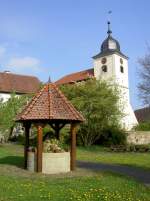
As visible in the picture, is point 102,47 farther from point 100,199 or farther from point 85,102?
point 100,199

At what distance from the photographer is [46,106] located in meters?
19.5

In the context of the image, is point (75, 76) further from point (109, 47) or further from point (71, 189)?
point (71, 189)

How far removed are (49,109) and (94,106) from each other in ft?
77.7

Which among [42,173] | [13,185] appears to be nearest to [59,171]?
[42,173]

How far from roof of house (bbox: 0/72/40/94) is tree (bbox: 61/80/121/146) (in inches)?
1012

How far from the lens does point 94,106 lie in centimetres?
4272

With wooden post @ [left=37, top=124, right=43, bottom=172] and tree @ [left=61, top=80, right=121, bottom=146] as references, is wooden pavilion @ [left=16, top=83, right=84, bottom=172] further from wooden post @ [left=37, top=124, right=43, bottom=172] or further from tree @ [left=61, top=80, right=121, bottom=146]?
tree @ [left=61, top=80, right=121, bottom=146]

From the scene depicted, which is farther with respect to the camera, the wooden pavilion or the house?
the house

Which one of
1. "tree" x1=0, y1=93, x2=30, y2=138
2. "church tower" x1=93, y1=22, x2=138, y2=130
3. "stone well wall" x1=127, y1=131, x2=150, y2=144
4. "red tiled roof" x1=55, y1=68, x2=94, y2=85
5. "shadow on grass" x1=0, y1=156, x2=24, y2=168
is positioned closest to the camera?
"shadow on grass" x1=0, y1=156, x2=24, y2=168

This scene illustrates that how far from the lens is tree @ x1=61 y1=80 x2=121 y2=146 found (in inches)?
1687

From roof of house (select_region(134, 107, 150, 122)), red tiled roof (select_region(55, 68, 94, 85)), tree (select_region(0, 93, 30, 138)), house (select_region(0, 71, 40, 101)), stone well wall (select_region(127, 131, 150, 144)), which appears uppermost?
red tiled roof (select_region(55, 68, 94, 85))

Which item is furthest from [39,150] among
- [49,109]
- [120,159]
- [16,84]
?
[16,84]

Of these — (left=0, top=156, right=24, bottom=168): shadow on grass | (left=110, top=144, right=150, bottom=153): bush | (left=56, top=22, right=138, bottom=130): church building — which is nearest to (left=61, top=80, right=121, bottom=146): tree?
(left=110, top=144, right=150, bottom=153): bush

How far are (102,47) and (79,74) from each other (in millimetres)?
7280
